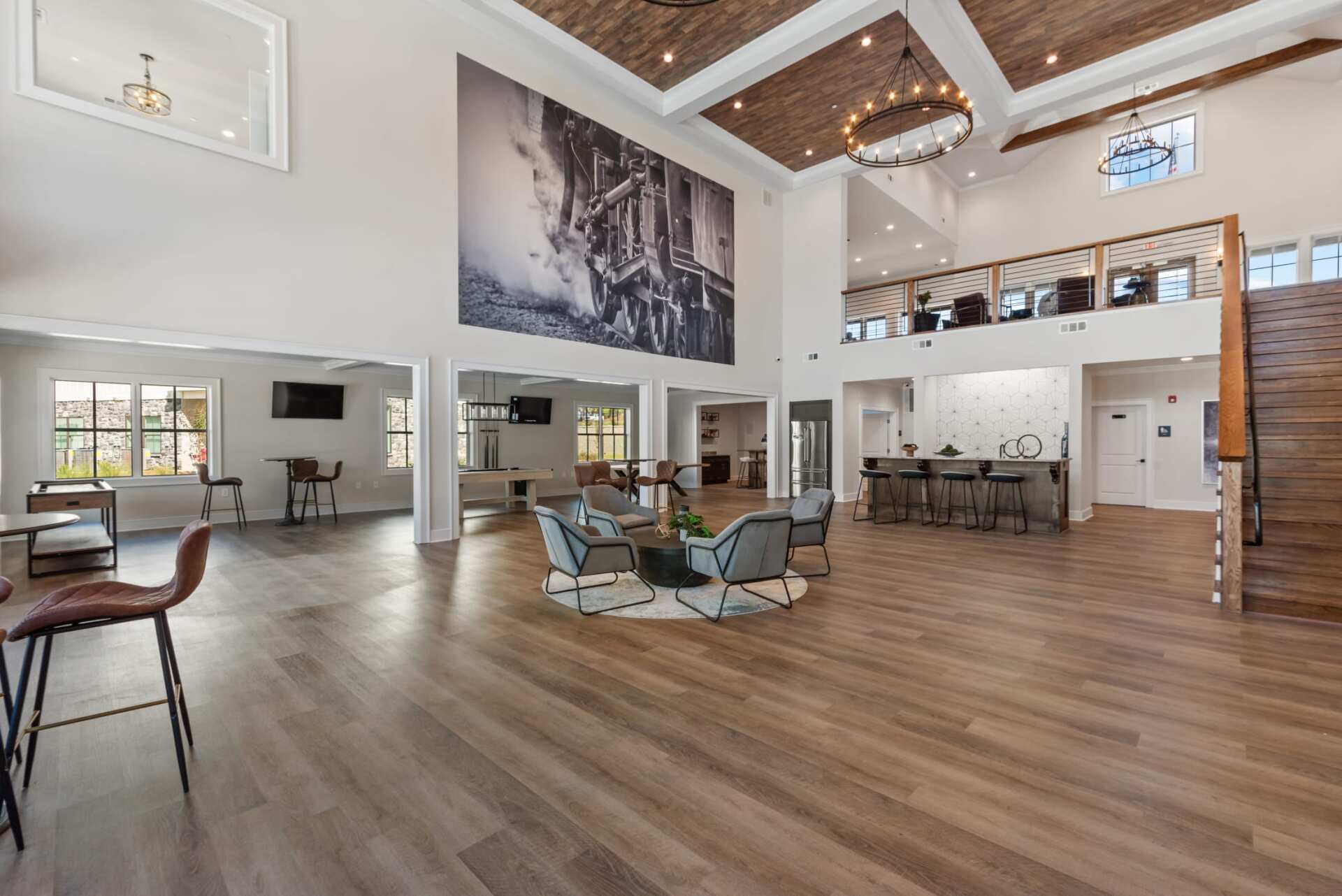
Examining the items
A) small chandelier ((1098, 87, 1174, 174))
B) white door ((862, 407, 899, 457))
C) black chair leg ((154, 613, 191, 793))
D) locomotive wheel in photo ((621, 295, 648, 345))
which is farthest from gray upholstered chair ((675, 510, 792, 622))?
small chandelier ((1098, 87, 1174, 174))

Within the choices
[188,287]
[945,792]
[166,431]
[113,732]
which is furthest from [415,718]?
[166,431]

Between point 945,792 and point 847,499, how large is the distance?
390 inches

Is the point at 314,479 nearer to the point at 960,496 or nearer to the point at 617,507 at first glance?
the point at 617,507

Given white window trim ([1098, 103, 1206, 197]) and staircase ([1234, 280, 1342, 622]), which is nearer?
staircase ([1234, 280, 1342, 622])

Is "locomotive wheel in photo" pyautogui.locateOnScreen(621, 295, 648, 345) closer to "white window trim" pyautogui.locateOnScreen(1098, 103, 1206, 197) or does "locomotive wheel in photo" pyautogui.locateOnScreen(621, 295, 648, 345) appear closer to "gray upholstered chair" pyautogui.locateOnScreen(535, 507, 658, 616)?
"gray upholstered chair" pyautogui.locateOnScreen(535, 507, 658, 616)

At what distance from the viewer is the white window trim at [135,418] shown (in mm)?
7586

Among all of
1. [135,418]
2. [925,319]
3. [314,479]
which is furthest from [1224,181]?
[135,418]

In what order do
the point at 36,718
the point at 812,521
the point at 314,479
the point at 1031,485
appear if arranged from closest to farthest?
the point at 36,718 < the point at 812,521 < the point at 1031,485 < the point at 314,479

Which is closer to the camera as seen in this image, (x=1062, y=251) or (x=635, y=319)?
(x=1062, y=251)

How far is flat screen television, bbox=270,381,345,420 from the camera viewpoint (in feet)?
31.1

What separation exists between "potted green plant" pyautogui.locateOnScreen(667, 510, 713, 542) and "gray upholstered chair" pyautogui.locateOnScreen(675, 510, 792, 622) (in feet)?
2.10

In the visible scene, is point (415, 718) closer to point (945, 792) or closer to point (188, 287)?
point (945, 792)

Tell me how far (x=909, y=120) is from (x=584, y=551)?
10313mm

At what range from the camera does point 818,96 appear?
9.45 metres
